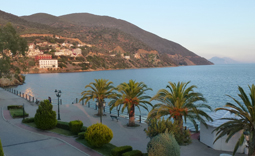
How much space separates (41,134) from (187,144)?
36.2 feet

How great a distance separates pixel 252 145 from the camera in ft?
38.2

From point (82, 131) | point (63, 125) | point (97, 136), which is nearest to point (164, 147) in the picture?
point (97, 136)

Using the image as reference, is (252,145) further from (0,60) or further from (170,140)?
(0,60)

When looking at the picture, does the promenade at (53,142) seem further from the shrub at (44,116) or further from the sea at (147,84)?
the sea at (147,84)

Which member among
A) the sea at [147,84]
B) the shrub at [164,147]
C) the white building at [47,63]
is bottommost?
the sea at [147,84]

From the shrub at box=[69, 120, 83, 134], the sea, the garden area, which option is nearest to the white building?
the sea

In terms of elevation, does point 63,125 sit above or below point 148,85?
above

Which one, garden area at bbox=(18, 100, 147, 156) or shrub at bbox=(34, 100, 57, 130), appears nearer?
garden area at bbox=(18, 100, 147, 156)

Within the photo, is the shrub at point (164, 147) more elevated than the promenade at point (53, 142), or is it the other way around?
the shrub at point (164, 147)

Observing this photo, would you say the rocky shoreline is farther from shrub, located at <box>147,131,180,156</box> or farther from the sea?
shrub, located at <box>147,131,180,156</box>

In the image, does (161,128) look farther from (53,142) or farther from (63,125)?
(63,125)

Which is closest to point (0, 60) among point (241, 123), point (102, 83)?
point (102, 83)

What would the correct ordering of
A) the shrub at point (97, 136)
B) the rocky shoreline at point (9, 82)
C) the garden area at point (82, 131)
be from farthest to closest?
1. the rocky shoreline at point (9, 82)
2. the shrub at point (97, 136)
3. the garden area at point (82, 131)

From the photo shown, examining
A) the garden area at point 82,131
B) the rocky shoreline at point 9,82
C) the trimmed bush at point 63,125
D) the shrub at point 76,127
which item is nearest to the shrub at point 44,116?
the garden area at point 82,131
